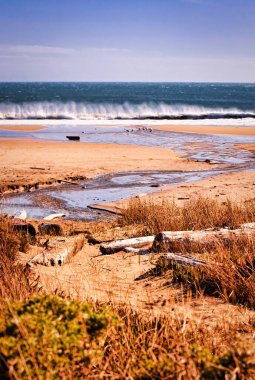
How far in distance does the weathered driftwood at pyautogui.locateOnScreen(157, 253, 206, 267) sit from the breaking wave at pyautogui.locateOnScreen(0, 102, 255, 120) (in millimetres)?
35204

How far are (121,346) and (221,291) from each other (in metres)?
2.15

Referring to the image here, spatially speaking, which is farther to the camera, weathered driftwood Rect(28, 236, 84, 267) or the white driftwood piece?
the white driftwood piece

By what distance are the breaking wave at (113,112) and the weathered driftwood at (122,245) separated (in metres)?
33.8

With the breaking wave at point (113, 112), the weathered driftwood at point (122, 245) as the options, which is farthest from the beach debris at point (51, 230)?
the breaking wave at point (113, 112)

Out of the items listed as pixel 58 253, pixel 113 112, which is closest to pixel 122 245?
pixel 58 253

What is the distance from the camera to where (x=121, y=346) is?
2.71 meters

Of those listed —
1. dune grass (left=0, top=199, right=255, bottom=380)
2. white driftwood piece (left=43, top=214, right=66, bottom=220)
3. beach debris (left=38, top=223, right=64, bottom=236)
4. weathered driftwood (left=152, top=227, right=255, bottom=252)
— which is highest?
dune grass (left=0, top=199, right=255, bottom=380)

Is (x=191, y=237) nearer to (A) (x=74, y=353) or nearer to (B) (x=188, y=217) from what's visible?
(B) (x=188, y=217)

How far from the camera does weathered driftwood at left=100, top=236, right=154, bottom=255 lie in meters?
6.64

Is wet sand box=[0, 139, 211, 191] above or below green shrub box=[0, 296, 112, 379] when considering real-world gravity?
below

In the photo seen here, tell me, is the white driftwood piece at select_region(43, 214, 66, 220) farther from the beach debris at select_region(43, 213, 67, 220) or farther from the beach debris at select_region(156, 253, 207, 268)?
the beach debris at select_region(156, 253, 207, 268)

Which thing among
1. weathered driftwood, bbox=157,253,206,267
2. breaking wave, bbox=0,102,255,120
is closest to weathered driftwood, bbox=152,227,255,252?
weathered driftwood, bbox=157,253,206,267

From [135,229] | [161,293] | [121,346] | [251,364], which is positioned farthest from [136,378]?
[135,229]

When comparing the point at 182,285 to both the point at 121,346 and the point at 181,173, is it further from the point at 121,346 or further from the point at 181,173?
the point at 181,173
